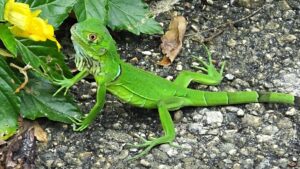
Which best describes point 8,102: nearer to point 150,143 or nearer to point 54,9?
point 54,9

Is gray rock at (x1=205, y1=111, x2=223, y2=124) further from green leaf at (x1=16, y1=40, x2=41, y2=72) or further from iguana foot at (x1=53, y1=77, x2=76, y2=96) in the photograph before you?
green leaf at (x1=16, y1=40, x2=41, y2=72)

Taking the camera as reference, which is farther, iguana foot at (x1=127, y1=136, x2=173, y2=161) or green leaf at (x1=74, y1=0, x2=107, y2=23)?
green leaf at (x1=74, y1=0, x2=107, y2=23)

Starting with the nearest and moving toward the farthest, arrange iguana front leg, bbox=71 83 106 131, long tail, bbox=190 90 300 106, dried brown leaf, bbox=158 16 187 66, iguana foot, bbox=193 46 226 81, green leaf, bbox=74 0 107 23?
iguana front leg, bbox=71 83 106 131 → long tail, bbox=190 90 300 106 → green leaf, bbox=74 0 107 23 → iguana foot, bbox=193 46 226 81 → dried brown leaf, bbox=158 16 187 66

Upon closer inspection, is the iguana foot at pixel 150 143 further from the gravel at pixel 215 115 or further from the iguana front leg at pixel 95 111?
the iguana front leg at pixel 95 111

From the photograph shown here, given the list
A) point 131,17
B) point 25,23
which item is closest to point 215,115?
point 131,17

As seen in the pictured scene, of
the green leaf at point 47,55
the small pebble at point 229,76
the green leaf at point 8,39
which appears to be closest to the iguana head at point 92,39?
the green leaf at point 47,55

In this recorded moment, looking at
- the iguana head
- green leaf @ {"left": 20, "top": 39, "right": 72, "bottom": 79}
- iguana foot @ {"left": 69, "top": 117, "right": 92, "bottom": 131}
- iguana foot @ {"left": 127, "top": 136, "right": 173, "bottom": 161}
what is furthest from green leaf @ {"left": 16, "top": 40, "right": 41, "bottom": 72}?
iguana foot @ {"left": 127, "top": 136, "right": 173, "bottom": 161}

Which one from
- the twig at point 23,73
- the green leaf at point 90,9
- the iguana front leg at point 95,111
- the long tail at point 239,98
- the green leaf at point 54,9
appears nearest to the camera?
the twig at point 23,73
